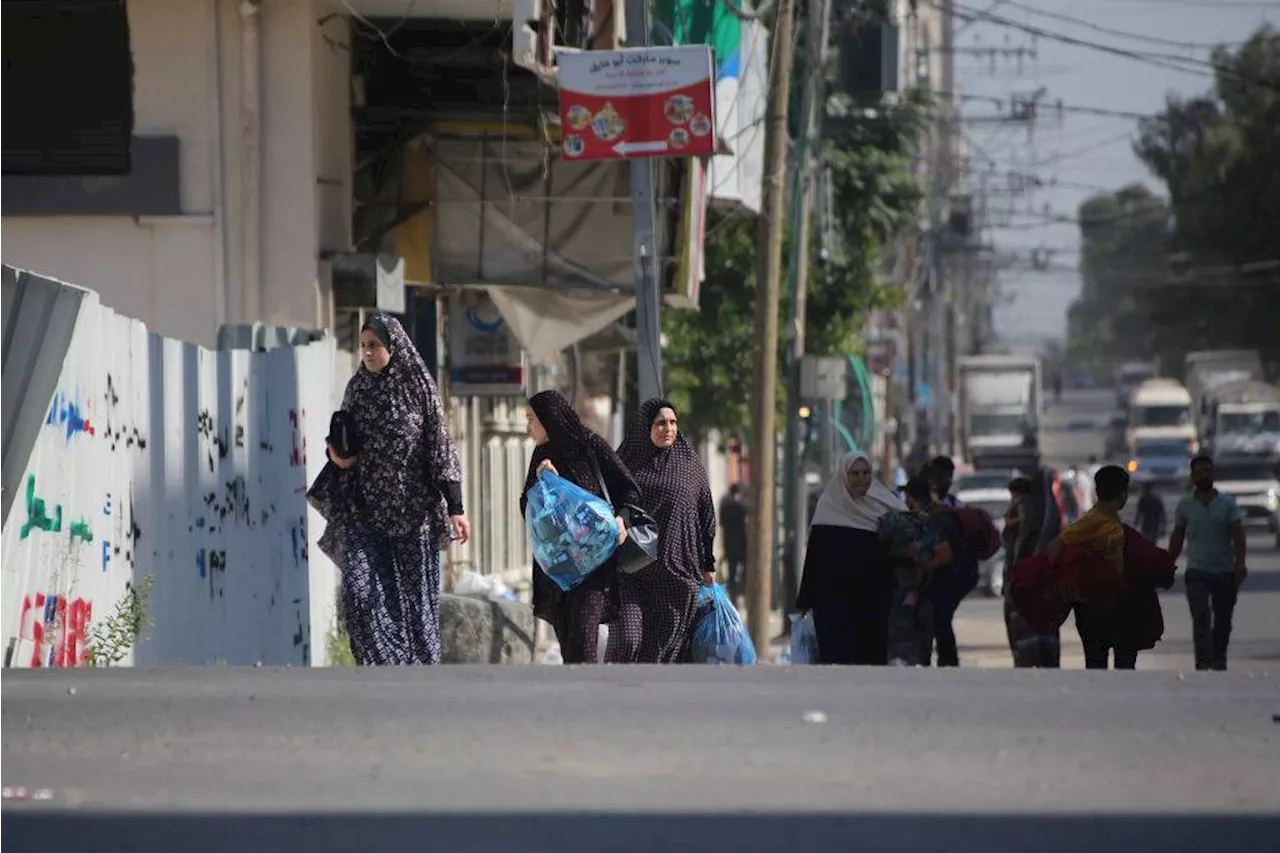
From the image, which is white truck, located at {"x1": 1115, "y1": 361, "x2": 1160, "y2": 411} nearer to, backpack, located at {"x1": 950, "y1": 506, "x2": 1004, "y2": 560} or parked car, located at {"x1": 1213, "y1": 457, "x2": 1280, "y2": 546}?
parked car, located at {"x1": 1213, "y1": 457, "x2": 1280, "y2": 546}

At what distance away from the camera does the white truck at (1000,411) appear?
7344cm

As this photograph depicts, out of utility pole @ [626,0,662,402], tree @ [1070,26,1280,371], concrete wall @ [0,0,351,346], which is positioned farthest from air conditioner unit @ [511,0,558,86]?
tree @ [1070,26,1280,371]

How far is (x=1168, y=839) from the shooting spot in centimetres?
629

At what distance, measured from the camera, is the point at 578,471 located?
12023mm

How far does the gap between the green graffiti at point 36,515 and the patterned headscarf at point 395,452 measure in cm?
139

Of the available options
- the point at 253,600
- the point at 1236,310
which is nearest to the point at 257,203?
the point at 253,600

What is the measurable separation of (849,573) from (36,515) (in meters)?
4.69

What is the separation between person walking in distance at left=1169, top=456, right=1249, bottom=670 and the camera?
18.1 m

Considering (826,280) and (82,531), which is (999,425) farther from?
(82,531)

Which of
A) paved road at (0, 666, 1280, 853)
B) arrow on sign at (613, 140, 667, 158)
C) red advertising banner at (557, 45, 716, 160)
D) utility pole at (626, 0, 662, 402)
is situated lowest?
paved road at (0, 666, 1280, 853)

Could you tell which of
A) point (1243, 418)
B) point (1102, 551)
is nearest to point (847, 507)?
point (1102, 551)

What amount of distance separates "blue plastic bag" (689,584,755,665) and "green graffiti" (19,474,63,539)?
3.20 meters

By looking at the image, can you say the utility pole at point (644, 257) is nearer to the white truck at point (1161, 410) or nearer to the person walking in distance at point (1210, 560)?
the person walking in distance at point (1210, 560)

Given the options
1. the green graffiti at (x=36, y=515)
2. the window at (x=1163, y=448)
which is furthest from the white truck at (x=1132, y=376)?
the green graffiti at (x=36, y=515)
